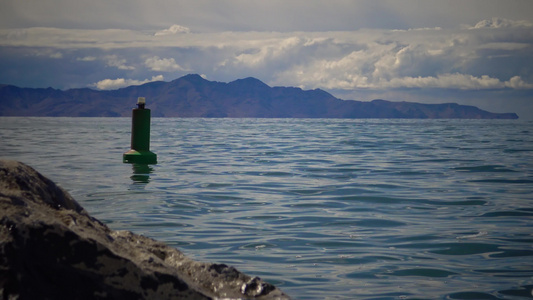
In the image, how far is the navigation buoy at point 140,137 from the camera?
47.2 feet

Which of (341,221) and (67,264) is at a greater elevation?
(67,264)

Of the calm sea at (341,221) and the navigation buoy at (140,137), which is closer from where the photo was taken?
the calm sea at (341,221)

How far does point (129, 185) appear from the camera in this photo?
11.2m

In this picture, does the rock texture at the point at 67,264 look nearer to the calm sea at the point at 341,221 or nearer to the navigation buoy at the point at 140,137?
the calm sea at the point at 341,221

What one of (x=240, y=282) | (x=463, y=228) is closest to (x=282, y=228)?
(x=463, y=228)

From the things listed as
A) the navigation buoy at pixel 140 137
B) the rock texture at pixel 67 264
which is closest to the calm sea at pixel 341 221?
the navigation buoy at pixel 140 137

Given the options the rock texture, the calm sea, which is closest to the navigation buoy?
the calm sea

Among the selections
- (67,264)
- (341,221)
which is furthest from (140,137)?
(67,264)

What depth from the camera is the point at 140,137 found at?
48.7 ft

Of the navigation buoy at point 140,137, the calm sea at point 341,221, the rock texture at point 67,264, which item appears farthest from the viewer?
the navigation buoy at point 140,137

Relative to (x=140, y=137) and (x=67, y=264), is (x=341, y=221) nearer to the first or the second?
(x=67, y=264)

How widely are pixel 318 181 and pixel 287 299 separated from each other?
9.31 metres

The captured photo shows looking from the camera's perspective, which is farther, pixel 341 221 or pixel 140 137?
pixel 140 137

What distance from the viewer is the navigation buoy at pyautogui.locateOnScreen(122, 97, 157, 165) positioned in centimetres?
1438
